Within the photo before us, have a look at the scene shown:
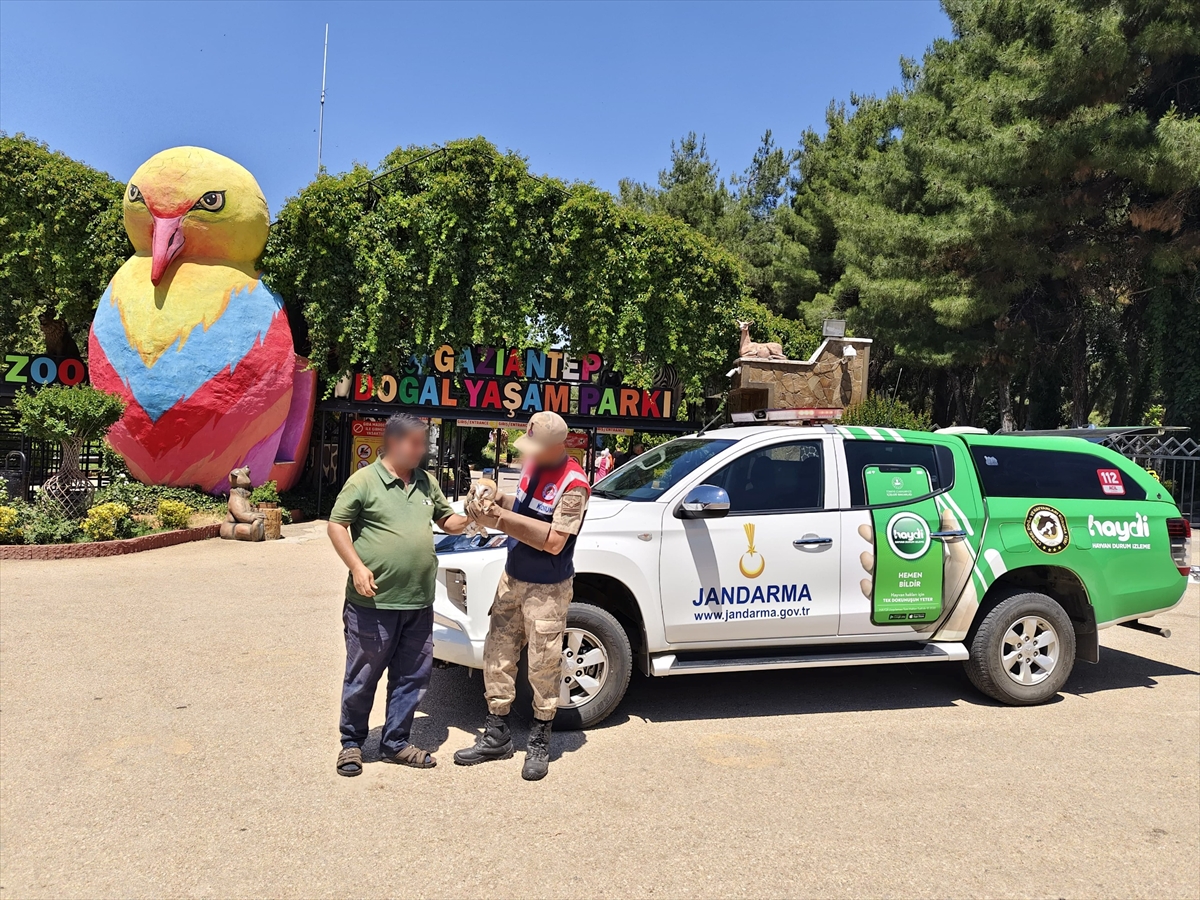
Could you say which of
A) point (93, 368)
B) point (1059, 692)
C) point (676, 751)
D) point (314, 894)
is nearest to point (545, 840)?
point (314, 894)

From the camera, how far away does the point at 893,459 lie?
579 centimetres

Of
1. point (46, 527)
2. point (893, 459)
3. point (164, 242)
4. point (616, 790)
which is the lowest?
point (616, 790)

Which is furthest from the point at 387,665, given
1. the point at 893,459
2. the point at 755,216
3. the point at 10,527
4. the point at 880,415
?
the point at 755,216

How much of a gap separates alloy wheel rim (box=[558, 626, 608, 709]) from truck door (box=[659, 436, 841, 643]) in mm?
467

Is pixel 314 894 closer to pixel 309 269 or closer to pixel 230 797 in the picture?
pixel 230 797

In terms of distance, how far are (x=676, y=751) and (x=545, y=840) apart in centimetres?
128

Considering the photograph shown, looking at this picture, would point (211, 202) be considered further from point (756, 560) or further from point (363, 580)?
point (756, 560)

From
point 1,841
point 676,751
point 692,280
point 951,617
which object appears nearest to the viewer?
point 1,841

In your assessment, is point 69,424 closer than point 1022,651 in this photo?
No

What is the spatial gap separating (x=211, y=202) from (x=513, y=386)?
6883 millimetres

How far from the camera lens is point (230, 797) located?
13.1 ft

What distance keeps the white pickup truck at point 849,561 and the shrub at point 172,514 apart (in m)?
9.59

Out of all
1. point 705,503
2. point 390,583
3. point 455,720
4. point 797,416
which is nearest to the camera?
point 390,583

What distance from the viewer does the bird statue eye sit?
15336 mm
